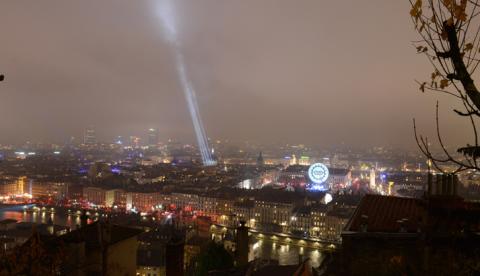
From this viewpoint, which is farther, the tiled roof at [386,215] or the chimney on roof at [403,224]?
the tiled roof at [386,215]

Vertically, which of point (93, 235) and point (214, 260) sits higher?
point (93, 235)

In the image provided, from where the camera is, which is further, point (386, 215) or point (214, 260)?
point (214, 260)

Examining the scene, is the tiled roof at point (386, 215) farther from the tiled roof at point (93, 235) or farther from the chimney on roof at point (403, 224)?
the tiled roof at point (93, 235)

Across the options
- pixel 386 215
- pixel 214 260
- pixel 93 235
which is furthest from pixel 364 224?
pixel 214 260

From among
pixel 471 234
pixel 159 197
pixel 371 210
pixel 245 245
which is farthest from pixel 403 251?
pixel 159 197

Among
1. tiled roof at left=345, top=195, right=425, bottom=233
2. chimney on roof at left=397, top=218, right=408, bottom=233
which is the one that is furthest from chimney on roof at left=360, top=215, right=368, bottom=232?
chimney on roof at left=397, top=218, right=408, bottom=233

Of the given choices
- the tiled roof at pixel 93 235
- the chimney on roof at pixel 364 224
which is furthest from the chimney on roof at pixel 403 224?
the tiled roof at pixel 93 235

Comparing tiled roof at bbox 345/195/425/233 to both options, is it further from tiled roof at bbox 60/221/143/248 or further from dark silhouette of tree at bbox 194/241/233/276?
dark silhouette of tree at bbox 194/241/233/276

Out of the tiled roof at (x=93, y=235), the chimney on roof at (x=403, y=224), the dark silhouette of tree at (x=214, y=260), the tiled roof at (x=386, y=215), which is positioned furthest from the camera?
the dark silhouette of tree at (x=214, y=260)

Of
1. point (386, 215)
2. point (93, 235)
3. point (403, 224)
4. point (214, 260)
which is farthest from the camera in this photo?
point (214, 260)

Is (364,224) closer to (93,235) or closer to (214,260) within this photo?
(93,235)

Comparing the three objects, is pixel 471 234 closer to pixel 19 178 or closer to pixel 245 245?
pixel 245 245

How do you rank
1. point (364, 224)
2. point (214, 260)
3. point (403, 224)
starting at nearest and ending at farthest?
point (403, 224), point (364, 224), point (214, 260)

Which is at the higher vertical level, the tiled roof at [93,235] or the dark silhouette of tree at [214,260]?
the tiled roof at [93,235]
